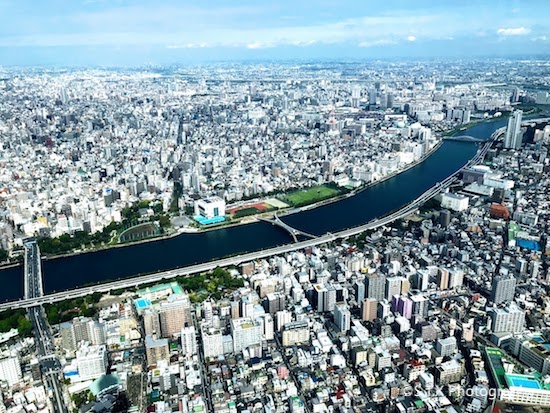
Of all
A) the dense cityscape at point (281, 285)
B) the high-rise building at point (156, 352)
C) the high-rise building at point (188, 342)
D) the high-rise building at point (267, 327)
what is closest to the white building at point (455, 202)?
the dense cityscape at point (281, 285)

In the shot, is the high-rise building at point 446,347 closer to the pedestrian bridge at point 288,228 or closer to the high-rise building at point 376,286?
the high-rise building at point 376,286

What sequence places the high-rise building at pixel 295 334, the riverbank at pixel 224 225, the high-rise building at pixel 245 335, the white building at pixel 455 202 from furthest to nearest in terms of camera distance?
the white building at pixel 455 202 → the riverbank at pixel 224 225 → the high-rise building at pixel 295 334 → the high-rise building at pixel 245 335

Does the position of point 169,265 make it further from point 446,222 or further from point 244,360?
point 446,222

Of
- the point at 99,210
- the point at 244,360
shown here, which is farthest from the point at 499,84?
the point at 244,360

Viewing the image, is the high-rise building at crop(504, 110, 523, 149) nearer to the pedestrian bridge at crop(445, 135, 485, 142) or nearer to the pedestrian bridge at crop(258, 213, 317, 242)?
the pedestrian bridge at crop(445, 135, 485, 142)

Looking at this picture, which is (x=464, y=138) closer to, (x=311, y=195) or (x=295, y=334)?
(x=311, y=195)

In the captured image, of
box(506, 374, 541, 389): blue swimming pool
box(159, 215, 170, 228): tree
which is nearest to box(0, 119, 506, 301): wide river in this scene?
box(159, 215, 170, 228): tree
